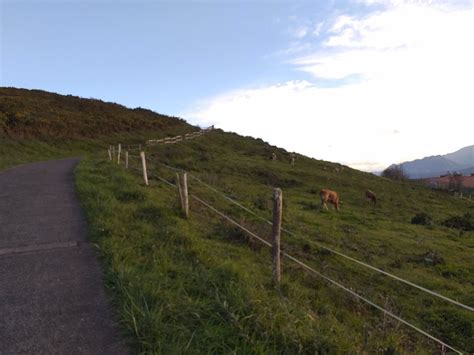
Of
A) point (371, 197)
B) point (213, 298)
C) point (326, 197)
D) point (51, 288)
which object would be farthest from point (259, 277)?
point (371, 197)

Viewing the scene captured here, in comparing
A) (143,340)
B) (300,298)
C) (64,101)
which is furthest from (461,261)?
(64,101)

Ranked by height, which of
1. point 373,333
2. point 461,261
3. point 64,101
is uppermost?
point 64,101

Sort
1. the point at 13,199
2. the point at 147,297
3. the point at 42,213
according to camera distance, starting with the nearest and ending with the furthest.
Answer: the point at 147,297 → the point at 42,213 → the point at 13,199

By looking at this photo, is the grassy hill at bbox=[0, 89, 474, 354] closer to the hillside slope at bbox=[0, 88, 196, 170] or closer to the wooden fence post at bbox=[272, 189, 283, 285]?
the wooden fence post at bbox=[272, 189, 283, 285]

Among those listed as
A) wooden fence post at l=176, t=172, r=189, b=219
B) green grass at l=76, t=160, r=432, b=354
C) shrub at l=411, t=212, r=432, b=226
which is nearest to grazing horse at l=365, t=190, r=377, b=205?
shrub at l=411, t=212, r=432, b=226

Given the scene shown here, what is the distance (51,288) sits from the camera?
5398mm

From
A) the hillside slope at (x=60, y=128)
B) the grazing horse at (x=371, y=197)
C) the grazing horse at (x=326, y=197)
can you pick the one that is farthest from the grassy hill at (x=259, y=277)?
the hillside slope at (x=60, y=128)

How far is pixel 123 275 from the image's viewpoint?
5359 mm

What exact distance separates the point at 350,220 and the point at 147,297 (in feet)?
43.6

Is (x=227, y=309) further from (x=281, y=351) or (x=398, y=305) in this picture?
(x=398, y=305)

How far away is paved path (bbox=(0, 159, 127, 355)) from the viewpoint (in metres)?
4.13

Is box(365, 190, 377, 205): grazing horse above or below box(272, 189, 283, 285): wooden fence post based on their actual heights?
below

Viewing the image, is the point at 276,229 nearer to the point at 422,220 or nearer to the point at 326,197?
the point at 326,197

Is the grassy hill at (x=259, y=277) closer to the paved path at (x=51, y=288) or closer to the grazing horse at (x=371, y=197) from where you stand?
the paved path at (x=51, y=288)
